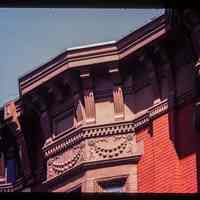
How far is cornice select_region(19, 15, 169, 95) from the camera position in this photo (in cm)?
1482

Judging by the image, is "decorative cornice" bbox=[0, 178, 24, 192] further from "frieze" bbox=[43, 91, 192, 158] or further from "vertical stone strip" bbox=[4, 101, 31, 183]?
"frieze" bbox=[43, 91, 192, 158]

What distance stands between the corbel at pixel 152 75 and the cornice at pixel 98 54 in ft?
0.79

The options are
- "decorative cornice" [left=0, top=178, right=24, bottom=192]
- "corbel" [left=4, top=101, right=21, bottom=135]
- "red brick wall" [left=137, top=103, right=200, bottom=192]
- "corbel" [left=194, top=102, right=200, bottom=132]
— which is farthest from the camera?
"decorative cornice" [left=0, top=178, right=24, bottom=192]

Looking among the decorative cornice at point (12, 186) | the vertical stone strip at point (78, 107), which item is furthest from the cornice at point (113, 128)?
the decorative cornice at point (12, 186)

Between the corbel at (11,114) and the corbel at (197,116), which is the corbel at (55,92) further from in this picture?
the corbel at (197,116)

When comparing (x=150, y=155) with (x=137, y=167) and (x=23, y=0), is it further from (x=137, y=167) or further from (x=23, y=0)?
(x=23, y=0)

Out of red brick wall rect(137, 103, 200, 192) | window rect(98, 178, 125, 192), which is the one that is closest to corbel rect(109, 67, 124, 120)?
red brick wall rect(137, 103, 200, 192)

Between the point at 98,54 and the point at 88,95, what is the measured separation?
851mm

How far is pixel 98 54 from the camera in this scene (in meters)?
15.5

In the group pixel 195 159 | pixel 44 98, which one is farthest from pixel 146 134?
pixel 44 98

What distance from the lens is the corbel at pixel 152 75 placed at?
14961 millimetres

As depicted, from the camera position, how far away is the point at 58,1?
4.94 m

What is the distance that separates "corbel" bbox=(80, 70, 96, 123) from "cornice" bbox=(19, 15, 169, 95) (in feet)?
0.69

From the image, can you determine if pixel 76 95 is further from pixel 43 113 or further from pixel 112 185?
pixel 112 185
